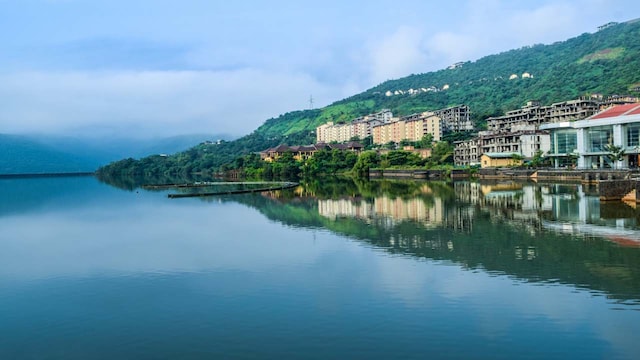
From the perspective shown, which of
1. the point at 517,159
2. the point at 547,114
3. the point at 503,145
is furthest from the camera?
the point at 547,114

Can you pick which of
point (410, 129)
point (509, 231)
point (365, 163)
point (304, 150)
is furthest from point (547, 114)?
point (509, 231)

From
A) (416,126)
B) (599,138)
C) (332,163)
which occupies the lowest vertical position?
(332,163)

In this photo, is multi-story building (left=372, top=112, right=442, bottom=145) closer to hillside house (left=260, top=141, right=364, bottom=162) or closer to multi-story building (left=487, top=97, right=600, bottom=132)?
hillside house (left=260, top=141, right=364, bottom=162)

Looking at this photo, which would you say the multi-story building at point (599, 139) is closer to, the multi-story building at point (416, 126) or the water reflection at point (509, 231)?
the water reflection at point (509, 231)

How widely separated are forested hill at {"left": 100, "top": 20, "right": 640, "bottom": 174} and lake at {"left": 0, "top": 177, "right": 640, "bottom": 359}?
69.1 meters

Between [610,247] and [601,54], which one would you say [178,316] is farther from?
[601,54]

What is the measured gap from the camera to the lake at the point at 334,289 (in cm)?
741

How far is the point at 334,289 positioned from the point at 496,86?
111 meters

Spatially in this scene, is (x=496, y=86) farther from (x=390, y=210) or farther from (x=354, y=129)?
(x=390, y=210)

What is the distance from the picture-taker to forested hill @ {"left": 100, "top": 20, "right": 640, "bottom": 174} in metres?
87.6

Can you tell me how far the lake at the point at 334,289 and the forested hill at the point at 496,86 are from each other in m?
69.1

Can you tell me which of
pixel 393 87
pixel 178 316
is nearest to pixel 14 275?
pixel 178 316

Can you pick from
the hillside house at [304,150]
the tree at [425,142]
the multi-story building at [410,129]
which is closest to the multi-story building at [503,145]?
the tree at [425,142]

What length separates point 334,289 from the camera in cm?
1025
